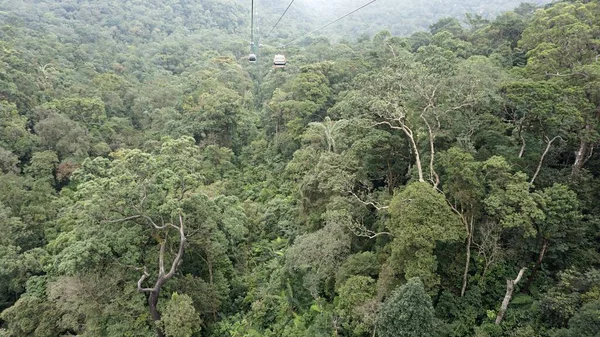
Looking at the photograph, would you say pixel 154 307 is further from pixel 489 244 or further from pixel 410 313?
pixel 489 244

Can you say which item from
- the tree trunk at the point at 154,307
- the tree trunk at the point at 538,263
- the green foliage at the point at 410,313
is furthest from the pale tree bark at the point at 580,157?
the tree trunk at the point at 154,307

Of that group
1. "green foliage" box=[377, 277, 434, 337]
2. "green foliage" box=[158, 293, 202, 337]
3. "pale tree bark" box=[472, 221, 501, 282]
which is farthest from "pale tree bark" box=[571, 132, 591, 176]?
"green foliage" box=[158, 293, 202, 337]

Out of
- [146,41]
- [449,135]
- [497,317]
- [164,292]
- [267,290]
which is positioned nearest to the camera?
[497,317]

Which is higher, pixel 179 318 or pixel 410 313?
pixel 410 313

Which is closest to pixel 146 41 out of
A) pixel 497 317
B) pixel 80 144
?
pixel 80 144

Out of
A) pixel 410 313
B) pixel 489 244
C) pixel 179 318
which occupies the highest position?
pixel 489 244

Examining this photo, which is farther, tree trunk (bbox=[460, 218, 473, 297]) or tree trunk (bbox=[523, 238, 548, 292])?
tree trunk (bbox=[460, 218, 473, 297])

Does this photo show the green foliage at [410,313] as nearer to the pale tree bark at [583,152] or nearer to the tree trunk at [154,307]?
the pale tree bark at [583,152]

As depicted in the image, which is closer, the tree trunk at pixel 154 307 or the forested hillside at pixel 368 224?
the forested hillside at pixel 368 224

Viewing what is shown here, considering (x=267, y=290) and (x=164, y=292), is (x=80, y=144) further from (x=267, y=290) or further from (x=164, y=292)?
(x=267, y=290)

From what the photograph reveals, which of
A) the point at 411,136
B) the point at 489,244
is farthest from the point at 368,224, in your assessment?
the point at 489,244

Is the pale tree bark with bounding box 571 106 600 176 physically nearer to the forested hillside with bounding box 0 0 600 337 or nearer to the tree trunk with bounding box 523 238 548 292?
the forested hillside with bounding box 0 0 600 337
